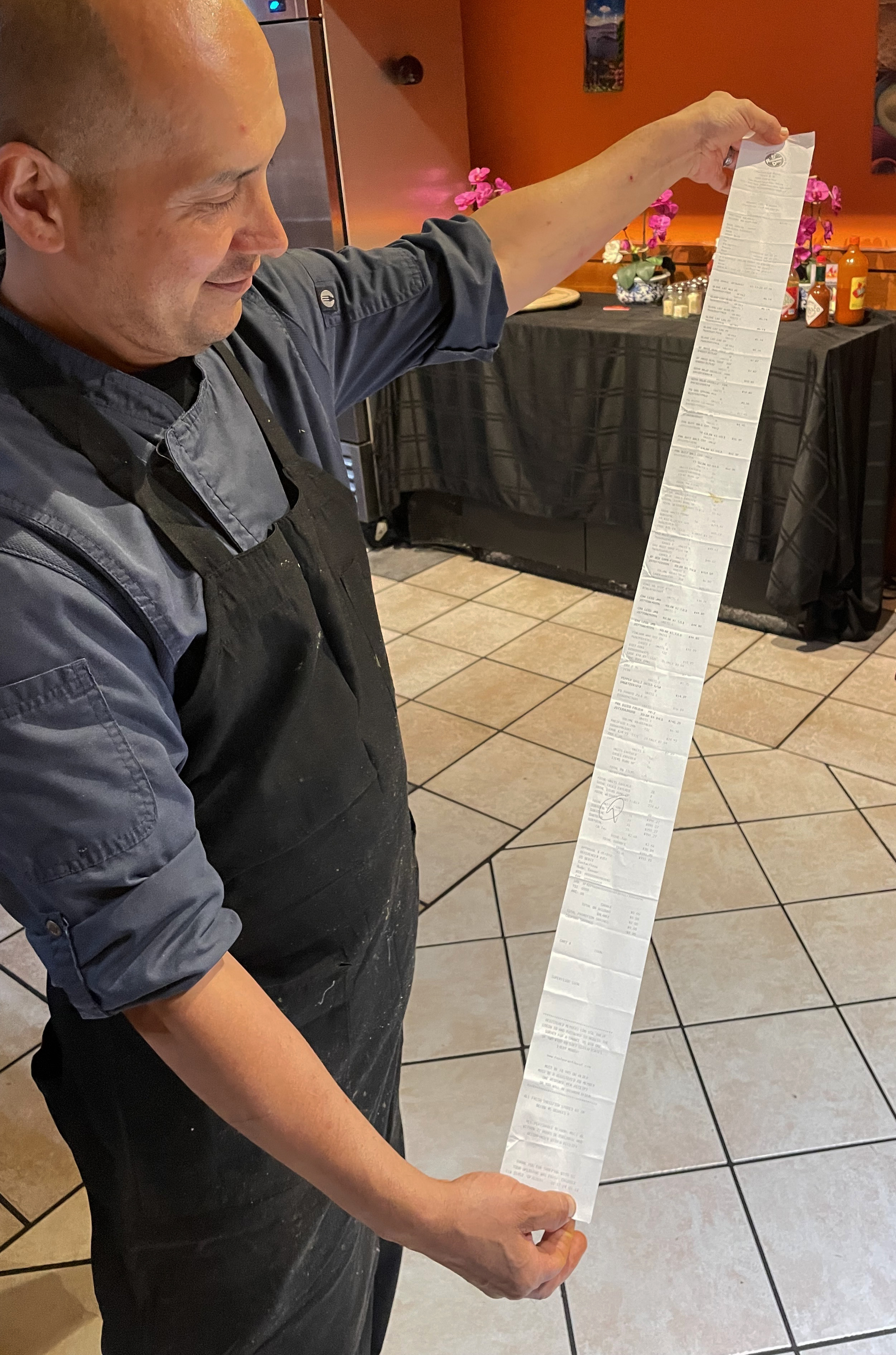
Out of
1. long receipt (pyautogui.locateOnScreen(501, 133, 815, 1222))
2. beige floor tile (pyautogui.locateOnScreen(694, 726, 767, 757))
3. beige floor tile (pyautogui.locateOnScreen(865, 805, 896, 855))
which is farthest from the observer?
beige floor tile (pyautogui.locateOnScreen(694, 726, 767, 757))

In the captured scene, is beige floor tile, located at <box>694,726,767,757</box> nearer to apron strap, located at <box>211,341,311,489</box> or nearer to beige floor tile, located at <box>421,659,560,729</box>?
beige floor tile, located at <box>421,659,560,729</box>

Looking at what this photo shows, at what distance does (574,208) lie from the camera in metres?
1.22

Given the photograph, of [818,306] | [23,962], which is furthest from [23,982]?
[818,306]

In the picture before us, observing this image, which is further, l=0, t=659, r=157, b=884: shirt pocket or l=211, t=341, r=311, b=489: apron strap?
l=211, t=341, r=311, b=489: apron strap

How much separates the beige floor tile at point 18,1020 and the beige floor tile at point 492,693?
1.33 meters

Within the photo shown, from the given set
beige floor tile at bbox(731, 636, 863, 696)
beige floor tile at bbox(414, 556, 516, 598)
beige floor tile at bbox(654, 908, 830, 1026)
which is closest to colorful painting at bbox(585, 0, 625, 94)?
beige floor tile at bbox(414, 556, 516, 598)

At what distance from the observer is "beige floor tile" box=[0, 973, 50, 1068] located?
2.08 meters

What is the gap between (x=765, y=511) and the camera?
320 centimetres

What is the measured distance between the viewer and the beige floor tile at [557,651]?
3258mm

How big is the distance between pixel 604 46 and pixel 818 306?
1357 mm

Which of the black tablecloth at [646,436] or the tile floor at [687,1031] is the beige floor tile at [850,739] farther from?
the black tablecloth at [646,436]

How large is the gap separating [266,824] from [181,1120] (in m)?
0.27

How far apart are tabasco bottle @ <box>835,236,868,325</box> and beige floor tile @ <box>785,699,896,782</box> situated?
3.72 feet

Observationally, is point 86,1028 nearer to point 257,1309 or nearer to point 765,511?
point 257,1309
